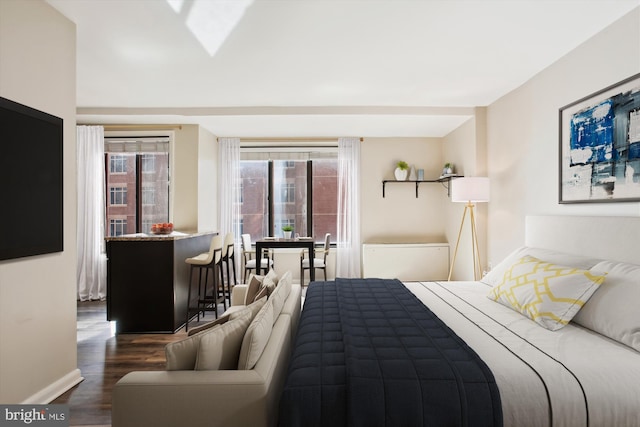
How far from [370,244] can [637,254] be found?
3653 millimetres

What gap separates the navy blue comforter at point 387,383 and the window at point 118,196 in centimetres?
474

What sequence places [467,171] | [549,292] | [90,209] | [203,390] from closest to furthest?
[203,390]
[549,292]
[467,171]
[90,209]

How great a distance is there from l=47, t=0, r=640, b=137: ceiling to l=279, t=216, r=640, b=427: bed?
1525 millimetres

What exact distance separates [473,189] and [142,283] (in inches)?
148

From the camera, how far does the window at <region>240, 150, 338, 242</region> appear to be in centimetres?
601

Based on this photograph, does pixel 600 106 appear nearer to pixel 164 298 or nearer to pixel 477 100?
Answer: pixel 477 100

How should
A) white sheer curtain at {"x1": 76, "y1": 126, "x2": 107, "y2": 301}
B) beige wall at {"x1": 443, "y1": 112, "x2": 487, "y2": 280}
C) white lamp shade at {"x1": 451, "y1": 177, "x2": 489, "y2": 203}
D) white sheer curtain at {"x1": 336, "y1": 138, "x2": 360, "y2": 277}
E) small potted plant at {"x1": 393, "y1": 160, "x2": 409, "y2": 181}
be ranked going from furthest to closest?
white sheer curtain at {"x1": 336, "y1": 138, "x2": 360, "y2": 277} < small potted plant at {"x1": 393, "y1": 160, "x2": 409, "y2": 181} < white sheer curtain at {"x1": 76, "y1": 126, "x2": 107, "y2": 301} < beige wall at {"x1": 443, "y1": 112, "x2": 487, "y2": 280} < white lamp shade at {"x1": 451, "y1": 177, "x2": 489, "y2": 203}

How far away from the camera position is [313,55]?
301 cm

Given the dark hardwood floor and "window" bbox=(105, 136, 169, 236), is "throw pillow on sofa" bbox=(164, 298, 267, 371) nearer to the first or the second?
the dark hardwood floor

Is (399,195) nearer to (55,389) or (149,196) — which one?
(149,196)

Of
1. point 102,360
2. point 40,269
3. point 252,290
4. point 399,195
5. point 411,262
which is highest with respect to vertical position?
point 399,195

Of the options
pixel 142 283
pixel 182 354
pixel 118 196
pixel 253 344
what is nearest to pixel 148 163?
pixel 118 196

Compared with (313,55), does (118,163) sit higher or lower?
lower

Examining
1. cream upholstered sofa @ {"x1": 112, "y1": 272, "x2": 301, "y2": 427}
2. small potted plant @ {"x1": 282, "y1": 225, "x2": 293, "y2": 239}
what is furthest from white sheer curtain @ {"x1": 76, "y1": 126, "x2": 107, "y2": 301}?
cream upholstered sofa @ {"x1": 112, "y1": 272, "x2": 301, "y2": 427}
